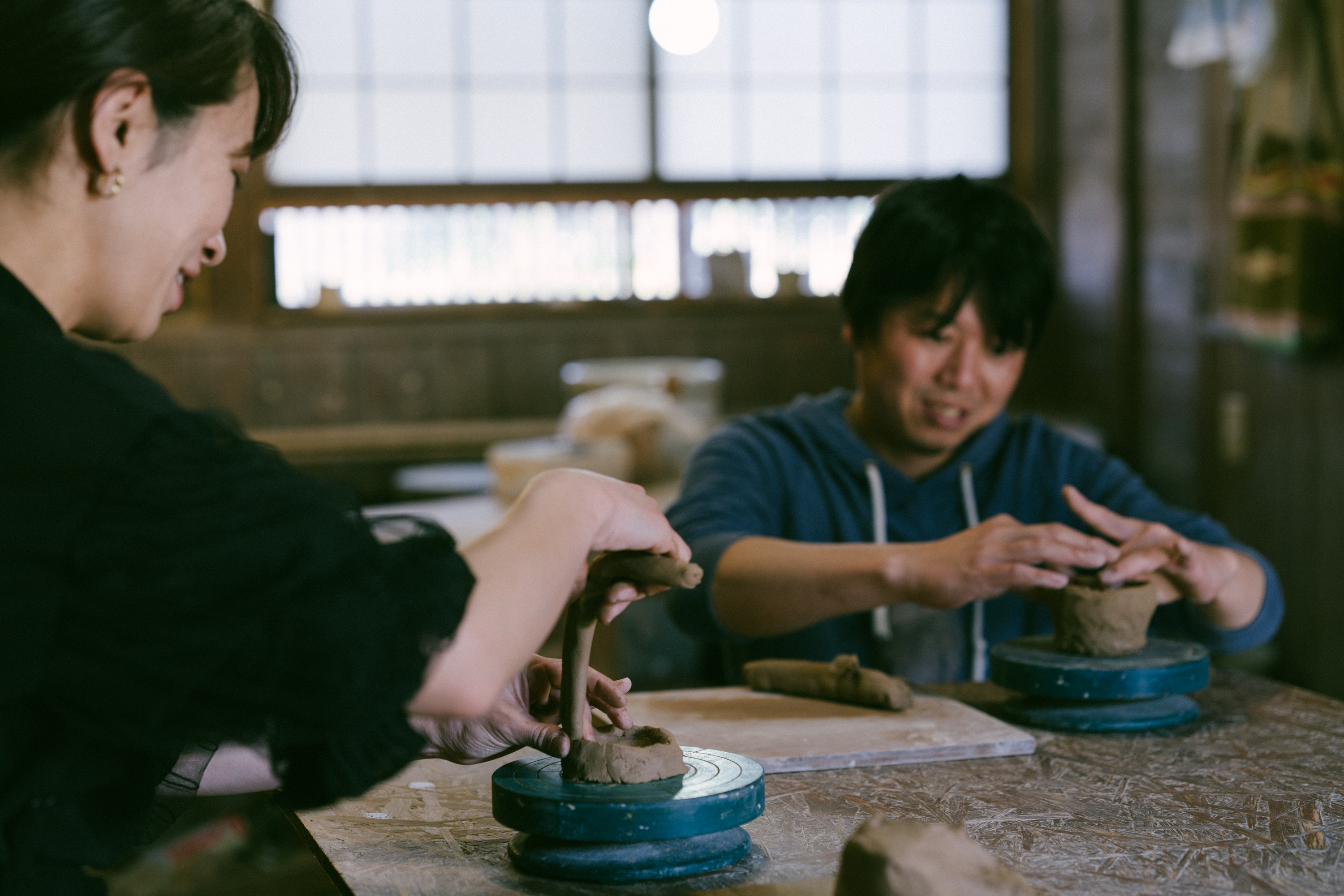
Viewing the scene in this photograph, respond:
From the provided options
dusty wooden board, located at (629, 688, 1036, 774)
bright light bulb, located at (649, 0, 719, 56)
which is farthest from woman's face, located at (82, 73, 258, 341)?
bright light bulb, located at (649, 0, 719, 56)

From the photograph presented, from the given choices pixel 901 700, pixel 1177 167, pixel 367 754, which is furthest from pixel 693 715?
pixel 1177 167

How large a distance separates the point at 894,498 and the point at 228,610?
138cm

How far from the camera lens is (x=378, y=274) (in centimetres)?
559

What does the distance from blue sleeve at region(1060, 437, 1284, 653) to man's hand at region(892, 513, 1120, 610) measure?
34 centimetres

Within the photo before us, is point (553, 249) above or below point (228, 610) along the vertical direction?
above

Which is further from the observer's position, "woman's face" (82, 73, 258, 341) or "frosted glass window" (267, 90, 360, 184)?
"frosted glass window" (267, 90, 360, 184)

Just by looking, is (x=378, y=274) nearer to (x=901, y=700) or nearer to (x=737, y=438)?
(x=737, y=438)

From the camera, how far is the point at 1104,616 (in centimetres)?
150

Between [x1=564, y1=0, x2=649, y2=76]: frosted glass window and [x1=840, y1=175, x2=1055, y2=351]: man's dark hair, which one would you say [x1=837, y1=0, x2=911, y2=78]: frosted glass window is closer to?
[x1=564, y1=0, x2=649, y2=76]: frosted glass window

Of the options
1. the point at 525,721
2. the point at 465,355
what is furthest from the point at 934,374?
the point at 465,355

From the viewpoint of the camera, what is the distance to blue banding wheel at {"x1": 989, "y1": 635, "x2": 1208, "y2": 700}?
1449 millimetres

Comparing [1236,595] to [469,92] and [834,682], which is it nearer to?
[834,682]

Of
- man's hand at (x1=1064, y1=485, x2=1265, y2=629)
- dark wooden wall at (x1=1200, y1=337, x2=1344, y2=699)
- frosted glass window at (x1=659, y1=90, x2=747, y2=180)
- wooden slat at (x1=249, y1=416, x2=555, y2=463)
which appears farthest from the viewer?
frosted glass window at (x1=659, y1=90, x2=747, y2=180)

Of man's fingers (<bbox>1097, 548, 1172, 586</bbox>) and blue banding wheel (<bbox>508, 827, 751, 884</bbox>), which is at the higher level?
man's fingers (<bbox>1097, 548, 1172, 586</bbox>)
